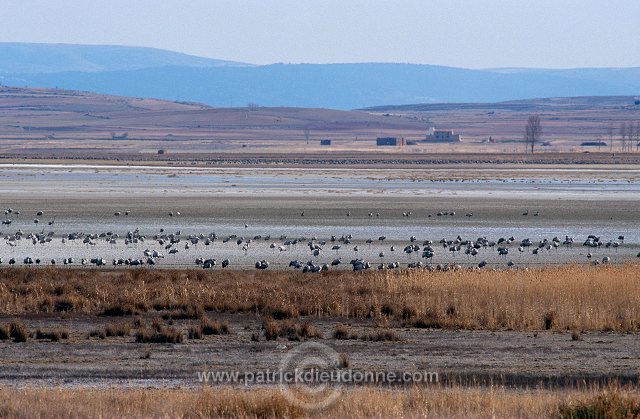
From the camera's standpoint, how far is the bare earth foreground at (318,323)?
11.5m

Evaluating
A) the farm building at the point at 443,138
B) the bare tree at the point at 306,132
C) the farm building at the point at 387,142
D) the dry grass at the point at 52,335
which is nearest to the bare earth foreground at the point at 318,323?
the dry grass at the point at 52,335

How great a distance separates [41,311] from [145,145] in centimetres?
13070

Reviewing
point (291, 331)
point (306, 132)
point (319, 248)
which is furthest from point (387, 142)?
point (291, 331)

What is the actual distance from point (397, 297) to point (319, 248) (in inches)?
378

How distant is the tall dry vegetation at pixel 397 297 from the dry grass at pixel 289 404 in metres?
5.75

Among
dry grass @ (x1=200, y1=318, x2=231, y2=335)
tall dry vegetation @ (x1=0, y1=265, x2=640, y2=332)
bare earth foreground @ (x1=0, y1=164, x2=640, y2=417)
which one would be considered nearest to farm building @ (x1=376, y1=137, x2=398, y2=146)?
bare earth foreground @ (x1=0, y1=164, x2=640, y2=417)

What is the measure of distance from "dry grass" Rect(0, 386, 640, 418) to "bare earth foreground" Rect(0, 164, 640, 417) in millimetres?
29

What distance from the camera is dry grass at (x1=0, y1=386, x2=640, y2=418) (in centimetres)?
1062

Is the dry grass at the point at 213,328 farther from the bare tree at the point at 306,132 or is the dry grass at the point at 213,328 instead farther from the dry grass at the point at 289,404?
the bare tree at the point at 306,132

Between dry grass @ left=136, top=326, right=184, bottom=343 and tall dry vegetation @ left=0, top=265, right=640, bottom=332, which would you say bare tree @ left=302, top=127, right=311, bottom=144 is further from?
dry grass @ left=136, top=326, right=184, bottom=343

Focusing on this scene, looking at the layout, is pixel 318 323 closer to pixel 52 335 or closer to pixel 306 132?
pixel 52 335

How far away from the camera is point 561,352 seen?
15305mm

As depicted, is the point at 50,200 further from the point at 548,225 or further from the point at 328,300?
the point at 328,300

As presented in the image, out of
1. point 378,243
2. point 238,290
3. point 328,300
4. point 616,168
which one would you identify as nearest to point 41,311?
point 238,290
